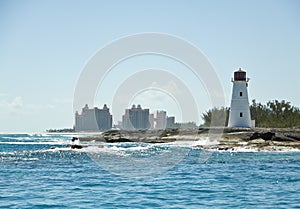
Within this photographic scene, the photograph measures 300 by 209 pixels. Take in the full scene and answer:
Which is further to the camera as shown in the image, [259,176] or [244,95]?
[244,95]

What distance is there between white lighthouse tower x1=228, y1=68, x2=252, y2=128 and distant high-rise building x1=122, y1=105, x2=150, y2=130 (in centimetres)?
6437

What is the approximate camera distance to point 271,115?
119750 mm

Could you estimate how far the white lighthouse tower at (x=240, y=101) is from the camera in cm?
8056

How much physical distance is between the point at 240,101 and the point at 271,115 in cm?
4196

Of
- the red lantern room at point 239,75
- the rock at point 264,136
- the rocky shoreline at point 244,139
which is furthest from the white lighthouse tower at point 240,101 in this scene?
the rock at point 264,136

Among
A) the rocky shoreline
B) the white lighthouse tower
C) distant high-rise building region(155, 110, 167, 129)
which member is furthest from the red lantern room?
distant high-rise building region(155, 110, 167, 129)

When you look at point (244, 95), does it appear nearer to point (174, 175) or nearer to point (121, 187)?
point (174, 175)

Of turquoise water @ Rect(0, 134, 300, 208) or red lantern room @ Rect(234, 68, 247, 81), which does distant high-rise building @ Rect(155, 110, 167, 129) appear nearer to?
red lantern room @ Rect(234, 68, 247, 81)

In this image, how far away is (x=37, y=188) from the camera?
25.7 meters

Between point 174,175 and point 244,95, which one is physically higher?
point 244,95

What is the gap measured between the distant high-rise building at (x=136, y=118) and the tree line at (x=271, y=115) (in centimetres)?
2270

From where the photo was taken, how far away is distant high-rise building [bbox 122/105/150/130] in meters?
144

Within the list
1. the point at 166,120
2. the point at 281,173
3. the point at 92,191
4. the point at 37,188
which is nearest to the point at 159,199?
the point at 92,191

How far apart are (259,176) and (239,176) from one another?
1.23 m
